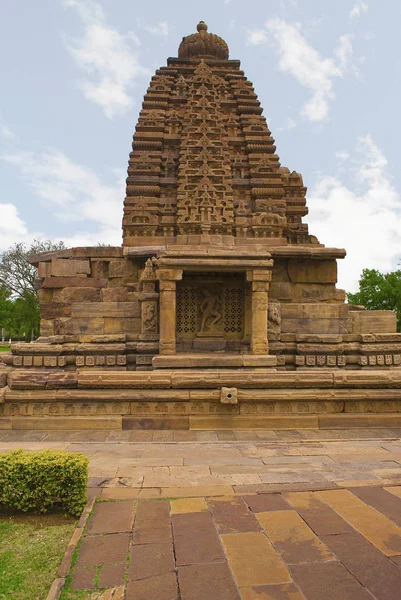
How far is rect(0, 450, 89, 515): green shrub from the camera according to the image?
3.50 metres

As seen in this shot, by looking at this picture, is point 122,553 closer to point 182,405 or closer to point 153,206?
point 182,405

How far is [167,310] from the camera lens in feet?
25.8

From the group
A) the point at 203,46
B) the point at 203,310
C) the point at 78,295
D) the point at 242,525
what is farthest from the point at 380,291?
the point at 242,525

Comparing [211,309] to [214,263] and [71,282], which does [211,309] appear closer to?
[214,263]

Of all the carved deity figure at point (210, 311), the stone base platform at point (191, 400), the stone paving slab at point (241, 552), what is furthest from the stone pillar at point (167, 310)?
the stone paving slab at point (241, 552)

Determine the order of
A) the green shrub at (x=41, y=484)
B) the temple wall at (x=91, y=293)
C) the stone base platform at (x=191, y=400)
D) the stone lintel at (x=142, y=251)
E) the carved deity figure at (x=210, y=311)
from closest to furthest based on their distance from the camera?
the green shrub at (x=41, y=484) < the stone base platform at (x=191, y=400) < the temple wall at (x=91, y=293) < the stone lintel at (x=142, y=251) < the carved deity figure at (x=210, y=311)

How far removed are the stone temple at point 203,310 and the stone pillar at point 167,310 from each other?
0.09ft

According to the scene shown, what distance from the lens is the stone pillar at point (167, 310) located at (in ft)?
25.8

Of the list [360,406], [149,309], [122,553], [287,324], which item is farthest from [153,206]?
[122,553]

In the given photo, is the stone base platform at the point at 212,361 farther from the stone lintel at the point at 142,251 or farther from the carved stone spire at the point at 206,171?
the carved stone spire at the point at 206,171

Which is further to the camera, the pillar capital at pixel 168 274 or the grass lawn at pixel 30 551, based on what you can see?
the pillar capital at pixel 168 274

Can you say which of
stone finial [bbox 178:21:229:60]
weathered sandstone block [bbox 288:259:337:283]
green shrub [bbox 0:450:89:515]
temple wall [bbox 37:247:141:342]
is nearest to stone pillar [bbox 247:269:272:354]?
weathered sandstone block [bbox 288:259:337:283]

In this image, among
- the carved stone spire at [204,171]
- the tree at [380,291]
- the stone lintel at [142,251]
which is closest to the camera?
the stone lintel at [142,251]

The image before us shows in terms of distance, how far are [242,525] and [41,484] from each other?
1.83 metres
